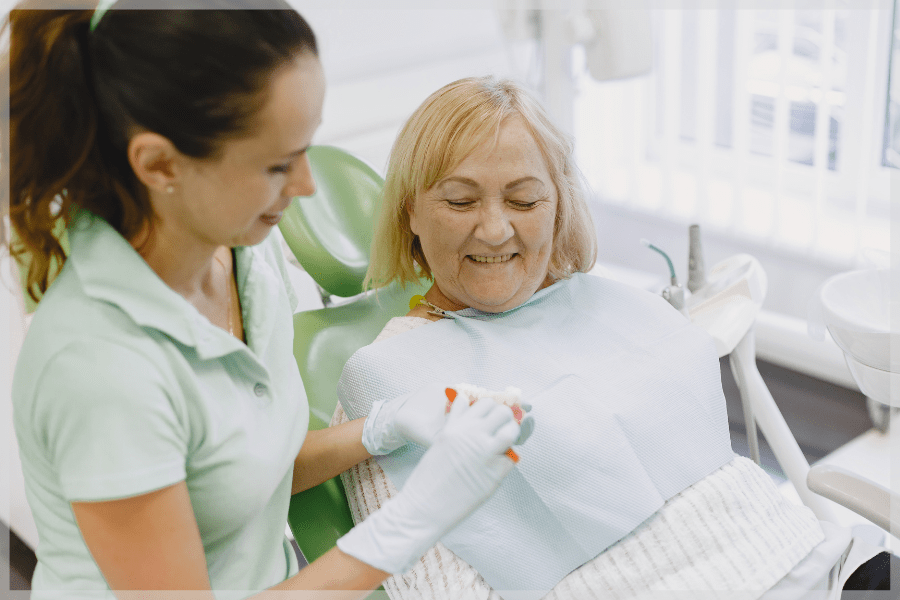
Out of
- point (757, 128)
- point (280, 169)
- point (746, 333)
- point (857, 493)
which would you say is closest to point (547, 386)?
point (857, 493)

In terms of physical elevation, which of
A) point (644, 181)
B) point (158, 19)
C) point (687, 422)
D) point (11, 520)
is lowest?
point (11, 520)

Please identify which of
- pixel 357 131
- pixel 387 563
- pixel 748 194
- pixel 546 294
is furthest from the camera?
pixel 748 194

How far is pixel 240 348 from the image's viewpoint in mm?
909

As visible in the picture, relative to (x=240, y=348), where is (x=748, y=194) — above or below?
below

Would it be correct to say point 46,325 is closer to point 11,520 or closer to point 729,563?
point 729,563

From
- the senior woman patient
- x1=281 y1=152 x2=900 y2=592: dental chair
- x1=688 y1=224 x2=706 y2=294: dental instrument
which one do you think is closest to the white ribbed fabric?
the senior woman patient

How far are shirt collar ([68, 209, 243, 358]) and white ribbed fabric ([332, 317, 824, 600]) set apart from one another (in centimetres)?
45

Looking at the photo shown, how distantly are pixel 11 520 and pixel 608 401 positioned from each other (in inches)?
70.5

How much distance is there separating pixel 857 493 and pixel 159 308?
0.99 meters

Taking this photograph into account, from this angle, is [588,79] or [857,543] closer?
[857,543]

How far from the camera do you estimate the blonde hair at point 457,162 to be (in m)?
1.24

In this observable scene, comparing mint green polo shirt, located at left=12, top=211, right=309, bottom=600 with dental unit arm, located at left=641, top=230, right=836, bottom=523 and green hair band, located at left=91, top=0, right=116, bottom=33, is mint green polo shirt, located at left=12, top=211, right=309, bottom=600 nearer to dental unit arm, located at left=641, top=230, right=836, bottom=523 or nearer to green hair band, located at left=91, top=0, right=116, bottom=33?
green hair band, located at left=91, top=0, right=116, bottom=33

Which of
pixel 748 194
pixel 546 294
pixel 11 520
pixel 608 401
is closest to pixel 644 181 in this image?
pixel 748 194

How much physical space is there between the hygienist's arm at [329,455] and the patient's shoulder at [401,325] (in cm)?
20
